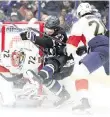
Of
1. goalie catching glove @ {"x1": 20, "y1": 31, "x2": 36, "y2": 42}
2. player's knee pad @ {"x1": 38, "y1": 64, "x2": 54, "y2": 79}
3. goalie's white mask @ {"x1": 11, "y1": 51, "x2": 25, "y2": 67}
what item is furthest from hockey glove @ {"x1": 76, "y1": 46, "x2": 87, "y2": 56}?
goalie's white mask @ {"x1": 11, "y1": 51, "x2": 25, "y2": 67}

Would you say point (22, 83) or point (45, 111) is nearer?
point (45, 111)

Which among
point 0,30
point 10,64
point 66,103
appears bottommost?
point 66,103

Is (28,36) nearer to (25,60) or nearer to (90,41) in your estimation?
(25,60)

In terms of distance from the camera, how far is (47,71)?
5016 mm

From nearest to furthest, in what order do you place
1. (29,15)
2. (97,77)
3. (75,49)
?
(75,49) < (97,77) < (29,15)

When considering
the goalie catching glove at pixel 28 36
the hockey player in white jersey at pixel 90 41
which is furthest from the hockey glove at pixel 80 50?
the goalie catching glove at pixel 28 36

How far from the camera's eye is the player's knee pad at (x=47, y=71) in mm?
4969

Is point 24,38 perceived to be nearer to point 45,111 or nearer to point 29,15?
point 45,111

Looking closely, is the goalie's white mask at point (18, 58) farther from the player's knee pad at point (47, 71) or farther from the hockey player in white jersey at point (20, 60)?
the player's knee pad at point (47, 71)

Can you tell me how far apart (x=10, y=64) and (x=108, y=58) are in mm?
1001

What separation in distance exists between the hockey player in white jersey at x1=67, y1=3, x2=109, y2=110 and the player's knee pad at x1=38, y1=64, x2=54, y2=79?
0.22 metres

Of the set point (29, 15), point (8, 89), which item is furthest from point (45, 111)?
point (29, 15)

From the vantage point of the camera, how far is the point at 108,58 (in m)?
5.11

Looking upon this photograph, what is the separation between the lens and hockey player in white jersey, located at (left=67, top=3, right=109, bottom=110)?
4.91 m
